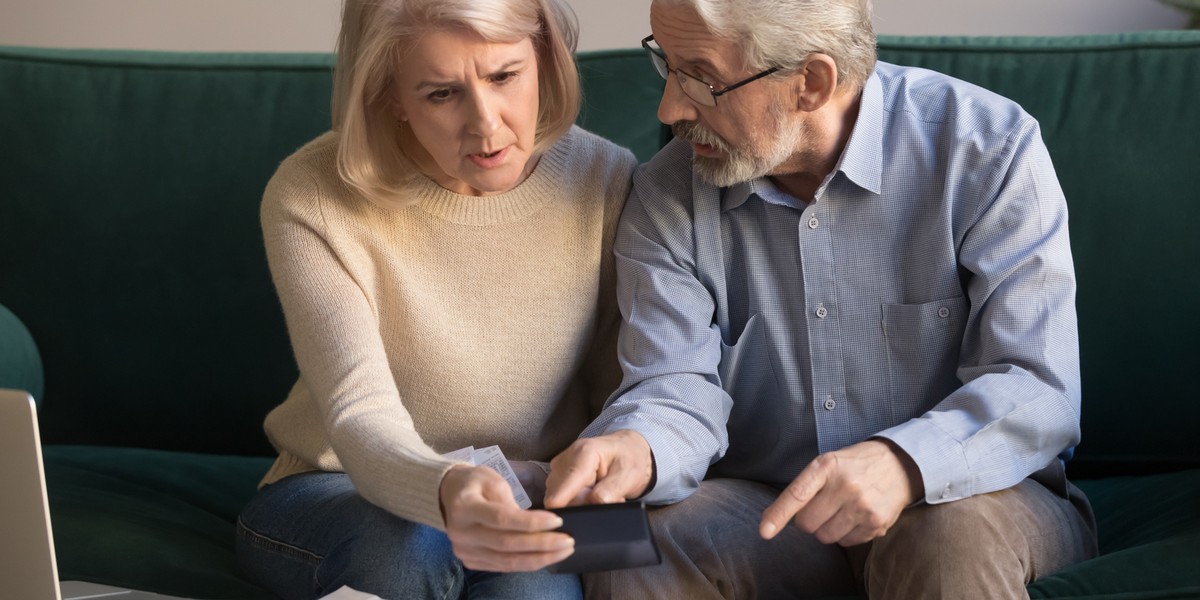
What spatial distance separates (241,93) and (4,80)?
406 millimetres

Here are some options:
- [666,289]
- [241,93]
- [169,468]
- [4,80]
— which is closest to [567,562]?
[666,289]

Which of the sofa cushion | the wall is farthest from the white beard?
the wall

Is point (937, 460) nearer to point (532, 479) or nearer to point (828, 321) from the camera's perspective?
point (828, 321)

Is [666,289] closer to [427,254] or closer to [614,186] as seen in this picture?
[614,186]

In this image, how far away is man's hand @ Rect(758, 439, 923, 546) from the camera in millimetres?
1291

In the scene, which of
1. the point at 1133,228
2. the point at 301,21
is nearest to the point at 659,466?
the point at 1133,228

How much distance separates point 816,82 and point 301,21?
4.76 feet

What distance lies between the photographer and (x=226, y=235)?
203cm

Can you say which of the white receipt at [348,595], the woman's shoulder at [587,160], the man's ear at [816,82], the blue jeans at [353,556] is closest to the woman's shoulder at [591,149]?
the woman's shoulder at [587,160]

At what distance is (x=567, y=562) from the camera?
120 centimetres

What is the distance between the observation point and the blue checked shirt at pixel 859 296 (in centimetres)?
145

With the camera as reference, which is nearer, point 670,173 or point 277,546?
Result: point 277,546

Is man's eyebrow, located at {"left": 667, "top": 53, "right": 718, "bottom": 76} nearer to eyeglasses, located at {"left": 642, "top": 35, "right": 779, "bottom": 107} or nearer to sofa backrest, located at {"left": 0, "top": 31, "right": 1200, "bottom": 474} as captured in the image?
eyeglasses, located at {"left": 642, "top": 35, "right": 779, "bottom": 107}

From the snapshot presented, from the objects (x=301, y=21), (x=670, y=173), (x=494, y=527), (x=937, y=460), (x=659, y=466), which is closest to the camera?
(x=494, y=527)
